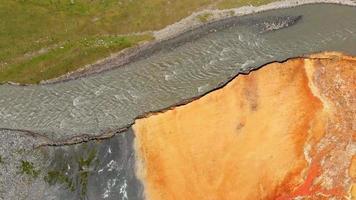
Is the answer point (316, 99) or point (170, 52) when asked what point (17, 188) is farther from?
point (316, 99)

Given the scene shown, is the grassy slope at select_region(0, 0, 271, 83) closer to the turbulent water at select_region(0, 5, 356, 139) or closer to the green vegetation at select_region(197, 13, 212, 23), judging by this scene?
the green vegetation at select_region(197, 13, 212, 23)

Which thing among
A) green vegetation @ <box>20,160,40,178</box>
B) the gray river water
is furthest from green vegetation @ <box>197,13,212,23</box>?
green vegetation @ <box>20,160,40,178</box>

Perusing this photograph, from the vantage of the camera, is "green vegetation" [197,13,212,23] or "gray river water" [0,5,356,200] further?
"green vegetation" [197,13,212,23]

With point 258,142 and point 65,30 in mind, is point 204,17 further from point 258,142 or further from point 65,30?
point 258,142

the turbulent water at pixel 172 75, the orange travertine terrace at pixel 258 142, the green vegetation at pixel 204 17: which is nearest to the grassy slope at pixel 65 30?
the green vegetation at pixel 204 17

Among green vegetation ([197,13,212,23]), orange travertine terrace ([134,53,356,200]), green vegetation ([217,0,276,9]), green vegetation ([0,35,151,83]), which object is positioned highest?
green vegetation ([217,0,276,9])

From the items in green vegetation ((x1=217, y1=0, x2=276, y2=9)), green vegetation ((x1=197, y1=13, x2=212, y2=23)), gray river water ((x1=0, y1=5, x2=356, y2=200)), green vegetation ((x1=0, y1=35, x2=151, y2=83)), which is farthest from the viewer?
green vegetation ((x1=217, y1=0, x2=276, y2=9))

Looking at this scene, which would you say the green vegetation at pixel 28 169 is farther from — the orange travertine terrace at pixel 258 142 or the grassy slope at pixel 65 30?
the orange travertine terrace at pixel 258 142
